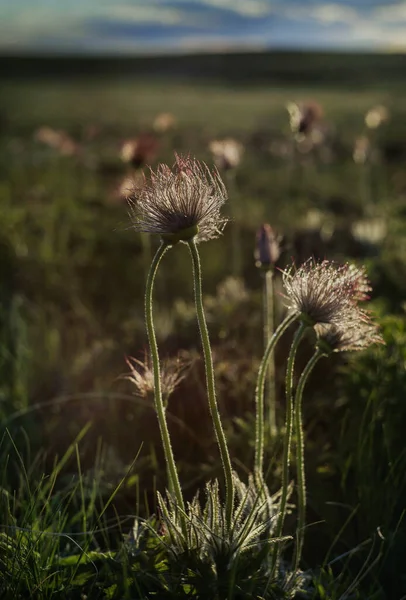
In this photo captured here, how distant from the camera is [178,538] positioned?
7.13ft

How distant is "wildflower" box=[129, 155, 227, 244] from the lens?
6.82 ft

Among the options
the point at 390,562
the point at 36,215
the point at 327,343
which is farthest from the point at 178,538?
the point at 36,215

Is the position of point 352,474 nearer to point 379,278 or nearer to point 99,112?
point 379,278

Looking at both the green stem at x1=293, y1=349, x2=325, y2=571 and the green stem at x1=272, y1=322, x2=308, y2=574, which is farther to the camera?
the green stem at x1=293, y1=349, x2=325, y2=571

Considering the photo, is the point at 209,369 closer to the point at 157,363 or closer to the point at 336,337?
the point at 157,363

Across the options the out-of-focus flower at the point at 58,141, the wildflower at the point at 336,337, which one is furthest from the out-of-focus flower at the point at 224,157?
the out-of-focus flower at the point at 58,141

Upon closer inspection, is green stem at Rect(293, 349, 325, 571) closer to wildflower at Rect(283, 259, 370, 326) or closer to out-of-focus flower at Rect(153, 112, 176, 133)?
wildflower at Rect(283, 259, 370, 326)

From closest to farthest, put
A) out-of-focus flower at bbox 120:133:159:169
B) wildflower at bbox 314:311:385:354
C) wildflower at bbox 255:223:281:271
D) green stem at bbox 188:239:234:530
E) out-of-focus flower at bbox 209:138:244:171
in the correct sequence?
1. green stem at bbox 188:239:234:530
2. wildflower at bbox 314:311:385:354
3. wildflower at bbox 255:223:281:271
4. out-of-focus flower at bbox 120:133:159:169
5. out-of-focus flower at bbox 209:138:244:171

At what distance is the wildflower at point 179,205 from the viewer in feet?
6.82

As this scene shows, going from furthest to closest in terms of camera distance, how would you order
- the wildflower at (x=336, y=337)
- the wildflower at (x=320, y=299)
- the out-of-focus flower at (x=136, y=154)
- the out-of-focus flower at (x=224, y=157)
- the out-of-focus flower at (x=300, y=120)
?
the out-of-focus flower at (x=224, y=157), the out-of-focus flower at (x=300, y=120), the out-of-focus flower at (x=136, y=154), the wildflower at (x=336, y=337), the wildflower at (x=320, y=299)

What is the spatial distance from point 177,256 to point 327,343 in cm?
442

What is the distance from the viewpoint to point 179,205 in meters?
2.08

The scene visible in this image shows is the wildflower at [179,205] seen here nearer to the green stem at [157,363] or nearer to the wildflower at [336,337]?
the green stem at [157,363]

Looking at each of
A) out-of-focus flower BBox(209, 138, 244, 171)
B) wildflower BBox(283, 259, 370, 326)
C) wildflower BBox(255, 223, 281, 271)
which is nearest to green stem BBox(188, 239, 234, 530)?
wildflower BBox(283, 259, 370, 326)
